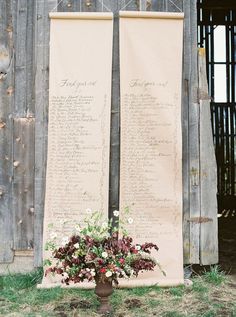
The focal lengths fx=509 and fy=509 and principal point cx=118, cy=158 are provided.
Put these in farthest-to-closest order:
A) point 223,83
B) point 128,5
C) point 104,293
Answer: point 223,83 < point 128,5 < point 104,293

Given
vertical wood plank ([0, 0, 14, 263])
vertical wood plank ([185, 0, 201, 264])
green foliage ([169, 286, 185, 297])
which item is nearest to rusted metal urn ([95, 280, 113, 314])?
green foliage ([169, 286, 185, 297])

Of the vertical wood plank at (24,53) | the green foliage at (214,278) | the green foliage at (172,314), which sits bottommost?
the green foliage at (172,314)

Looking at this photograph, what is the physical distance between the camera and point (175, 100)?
16.4 ft

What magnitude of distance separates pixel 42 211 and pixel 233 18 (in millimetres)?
10390

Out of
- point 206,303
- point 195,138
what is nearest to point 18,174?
point 195,138

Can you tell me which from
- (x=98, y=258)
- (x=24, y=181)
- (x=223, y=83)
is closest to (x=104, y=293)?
(x=98, y=258)

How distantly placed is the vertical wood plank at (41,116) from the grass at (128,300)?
460mm

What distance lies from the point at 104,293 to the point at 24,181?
1674 mm

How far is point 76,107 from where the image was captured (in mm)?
5023

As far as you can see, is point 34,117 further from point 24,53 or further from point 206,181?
point 206,181

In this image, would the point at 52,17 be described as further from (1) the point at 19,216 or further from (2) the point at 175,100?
(1) the point at 19,216

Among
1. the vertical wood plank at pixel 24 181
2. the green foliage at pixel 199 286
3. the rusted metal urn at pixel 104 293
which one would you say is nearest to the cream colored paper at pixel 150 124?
the green foliage at pixel 199 286

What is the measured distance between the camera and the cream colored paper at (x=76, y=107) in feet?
16.4

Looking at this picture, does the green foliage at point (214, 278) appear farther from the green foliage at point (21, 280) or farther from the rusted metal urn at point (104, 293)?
the green foliage at point (21, 280)
